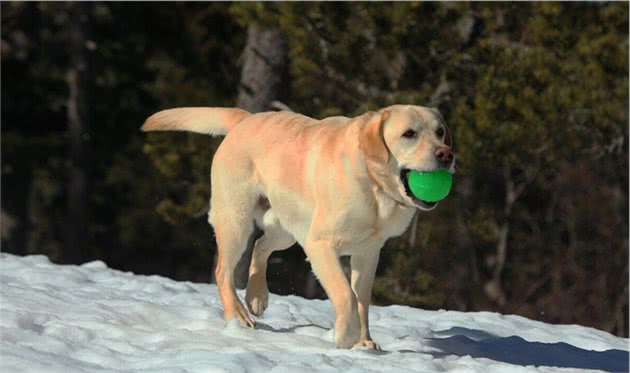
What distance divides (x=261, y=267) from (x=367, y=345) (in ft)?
3.46

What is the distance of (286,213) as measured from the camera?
23.1 ft

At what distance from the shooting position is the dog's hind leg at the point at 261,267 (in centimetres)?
743

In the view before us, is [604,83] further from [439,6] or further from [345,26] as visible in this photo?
[345,26]

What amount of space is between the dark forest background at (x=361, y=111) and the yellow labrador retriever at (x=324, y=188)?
4.89 meters

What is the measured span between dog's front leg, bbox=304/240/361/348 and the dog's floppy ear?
1.72 feet

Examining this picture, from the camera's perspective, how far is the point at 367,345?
6707mm

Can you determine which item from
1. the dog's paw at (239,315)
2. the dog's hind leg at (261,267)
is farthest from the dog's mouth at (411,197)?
the dog's paw at (239,315)

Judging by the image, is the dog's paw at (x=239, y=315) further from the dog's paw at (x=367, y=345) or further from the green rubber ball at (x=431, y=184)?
the green rubber ball at (x=431, y=184)

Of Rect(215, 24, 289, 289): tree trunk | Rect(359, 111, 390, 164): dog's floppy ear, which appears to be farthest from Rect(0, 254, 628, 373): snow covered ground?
Rect(215, 24, 289, 289): tree trunk

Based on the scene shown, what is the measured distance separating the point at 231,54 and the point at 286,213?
13.6 meters

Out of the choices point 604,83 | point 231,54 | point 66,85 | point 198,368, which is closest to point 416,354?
point 198,368

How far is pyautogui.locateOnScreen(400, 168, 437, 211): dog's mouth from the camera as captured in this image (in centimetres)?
630

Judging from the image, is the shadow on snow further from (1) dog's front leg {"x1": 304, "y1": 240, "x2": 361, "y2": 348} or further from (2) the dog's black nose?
(2) the dog's black nose

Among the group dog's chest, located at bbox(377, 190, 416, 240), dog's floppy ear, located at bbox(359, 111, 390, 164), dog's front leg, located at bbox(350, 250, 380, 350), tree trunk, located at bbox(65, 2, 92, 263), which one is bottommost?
tree trunk, located at bbox(65, 2, 92, 263)
